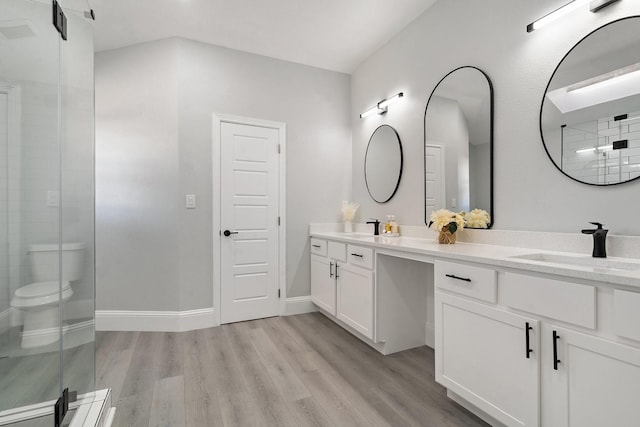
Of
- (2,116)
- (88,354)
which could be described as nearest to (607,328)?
(88,354)

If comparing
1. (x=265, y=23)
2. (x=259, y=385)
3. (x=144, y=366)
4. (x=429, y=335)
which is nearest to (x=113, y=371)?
(x=144, y=366)

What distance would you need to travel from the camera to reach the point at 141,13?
2586mm

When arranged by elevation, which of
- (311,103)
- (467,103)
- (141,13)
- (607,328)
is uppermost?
(141,13)

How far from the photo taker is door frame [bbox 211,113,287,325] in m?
3.05

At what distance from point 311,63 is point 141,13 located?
5.49 feet

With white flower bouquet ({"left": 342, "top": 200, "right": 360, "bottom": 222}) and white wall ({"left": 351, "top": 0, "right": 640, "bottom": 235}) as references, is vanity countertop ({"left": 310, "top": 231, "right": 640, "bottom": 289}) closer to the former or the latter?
white wall ({"left": 351, "top": 0, "right": 640, "bottom": 235})

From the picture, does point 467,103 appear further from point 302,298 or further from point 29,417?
point 29,417

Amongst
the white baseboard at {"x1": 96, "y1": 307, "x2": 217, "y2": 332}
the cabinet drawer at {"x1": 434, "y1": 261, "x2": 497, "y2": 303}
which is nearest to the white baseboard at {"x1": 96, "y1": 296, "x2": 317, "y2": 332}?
the white baseboard at {"x1": 96, "y1": 307, "x2": 217, "y2": 332}

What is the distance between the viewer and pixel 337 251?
9.30 feet

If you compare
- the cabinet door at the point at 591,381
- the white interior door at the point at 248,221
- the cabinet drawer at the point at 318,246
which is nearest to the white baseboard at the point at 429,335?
the cabinet drawer at the point at 318,246

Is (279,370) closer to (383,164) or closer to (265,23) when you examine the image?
(383,164)

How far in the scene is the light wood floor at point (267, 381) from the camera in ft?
5.41

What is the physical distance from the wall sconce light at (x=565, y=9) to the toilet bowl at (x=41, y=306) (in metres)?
2.81

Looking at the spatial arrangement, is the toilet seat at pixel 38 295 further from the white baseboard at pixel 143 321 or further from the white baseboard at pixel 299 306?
the white baseboard at pixel 299 306
